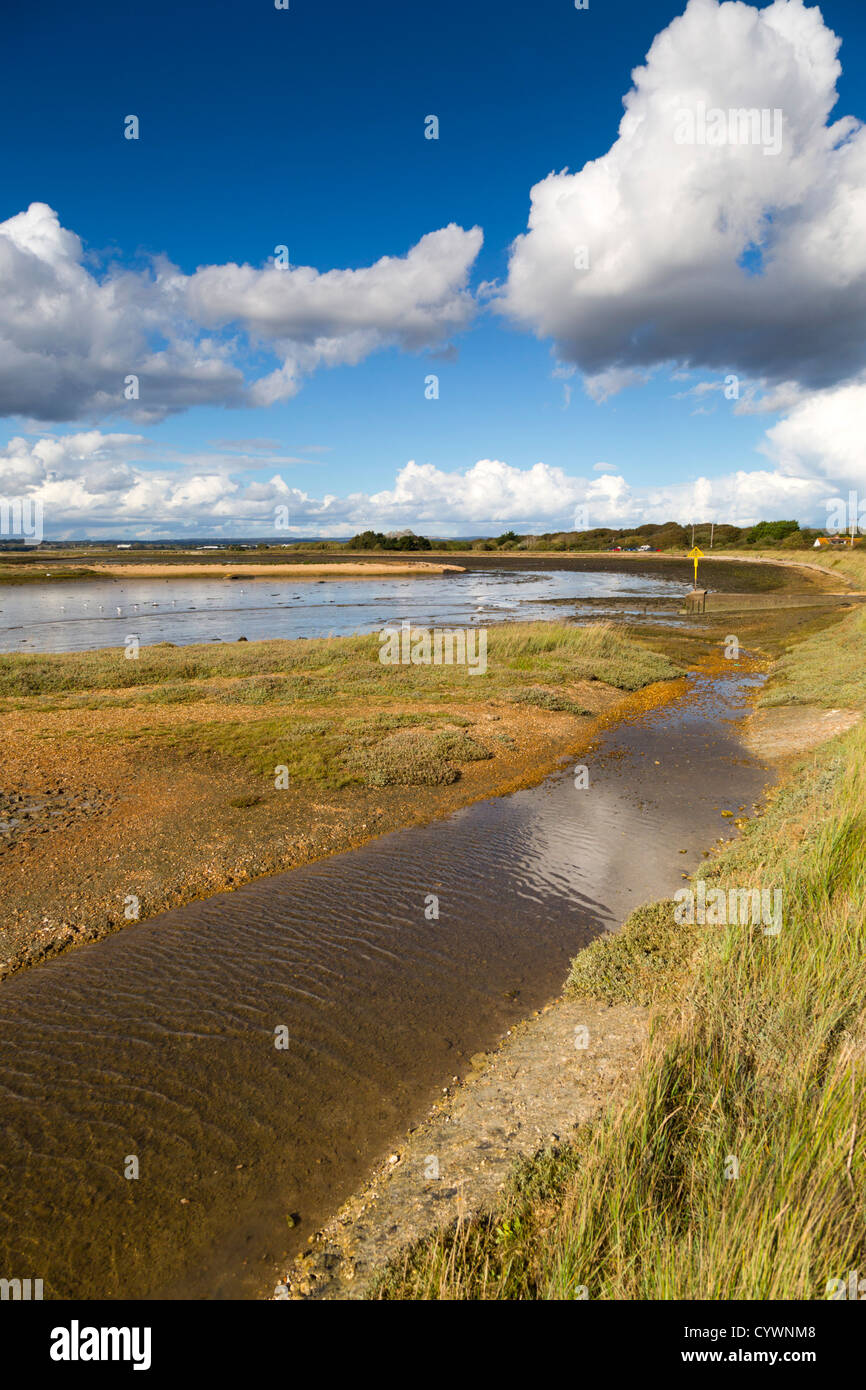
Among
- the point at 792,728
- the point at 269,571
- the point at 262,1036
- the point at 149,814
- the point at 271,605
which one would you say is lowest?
the point at 262,1036

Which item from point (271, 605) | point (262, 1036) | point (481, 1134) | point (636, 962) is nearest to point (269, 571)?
point (271, 605)

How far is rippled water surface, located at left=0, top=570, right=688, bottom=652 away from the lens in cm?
4531

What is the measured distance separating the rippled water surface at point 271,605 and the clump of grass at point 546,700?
21805mm

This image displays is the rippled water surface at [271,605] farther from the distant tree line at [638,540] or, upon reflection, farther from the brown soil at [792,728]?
the distant tree line at [638,540]

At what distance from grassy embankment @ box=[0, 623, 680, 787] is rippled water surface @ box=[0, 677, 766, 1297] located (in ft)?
15.7

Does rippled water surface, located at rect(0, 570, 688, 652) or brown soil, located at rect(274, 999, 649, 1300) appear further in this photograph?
rippled water surface, located at rect(0, 570, 688, 652)

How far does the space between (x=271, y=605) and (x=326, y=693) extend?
44255mm

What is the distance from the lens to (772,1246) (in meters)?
3.42

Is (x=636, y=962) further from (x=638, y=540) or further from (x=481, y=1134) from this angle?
(x=638, y=540)

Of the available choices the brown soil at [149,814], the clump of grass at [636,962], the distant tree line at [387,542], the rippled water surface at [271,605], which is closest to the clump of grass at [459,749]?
the brown soil at [149,814]

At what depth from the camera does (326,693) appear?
24.2 metres

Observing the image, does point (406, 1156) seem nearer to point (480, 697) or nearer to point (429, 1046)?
point (429, 1046)

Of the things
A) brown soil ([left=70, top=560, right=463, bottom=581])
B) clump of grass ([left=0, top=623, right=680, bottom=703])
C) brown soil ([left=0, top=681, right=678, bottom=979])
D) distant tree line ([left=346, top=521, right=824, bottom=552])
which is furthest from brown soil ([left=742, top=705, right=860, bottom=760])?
distant tree line ([left=346, top=521, right=824, bottom=552])

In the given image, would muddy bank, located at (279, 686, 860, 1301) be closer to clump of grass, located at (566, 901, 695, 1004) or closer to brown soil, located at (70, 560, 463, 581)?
clump of grass, located at (566, 901, 695, 1004)
